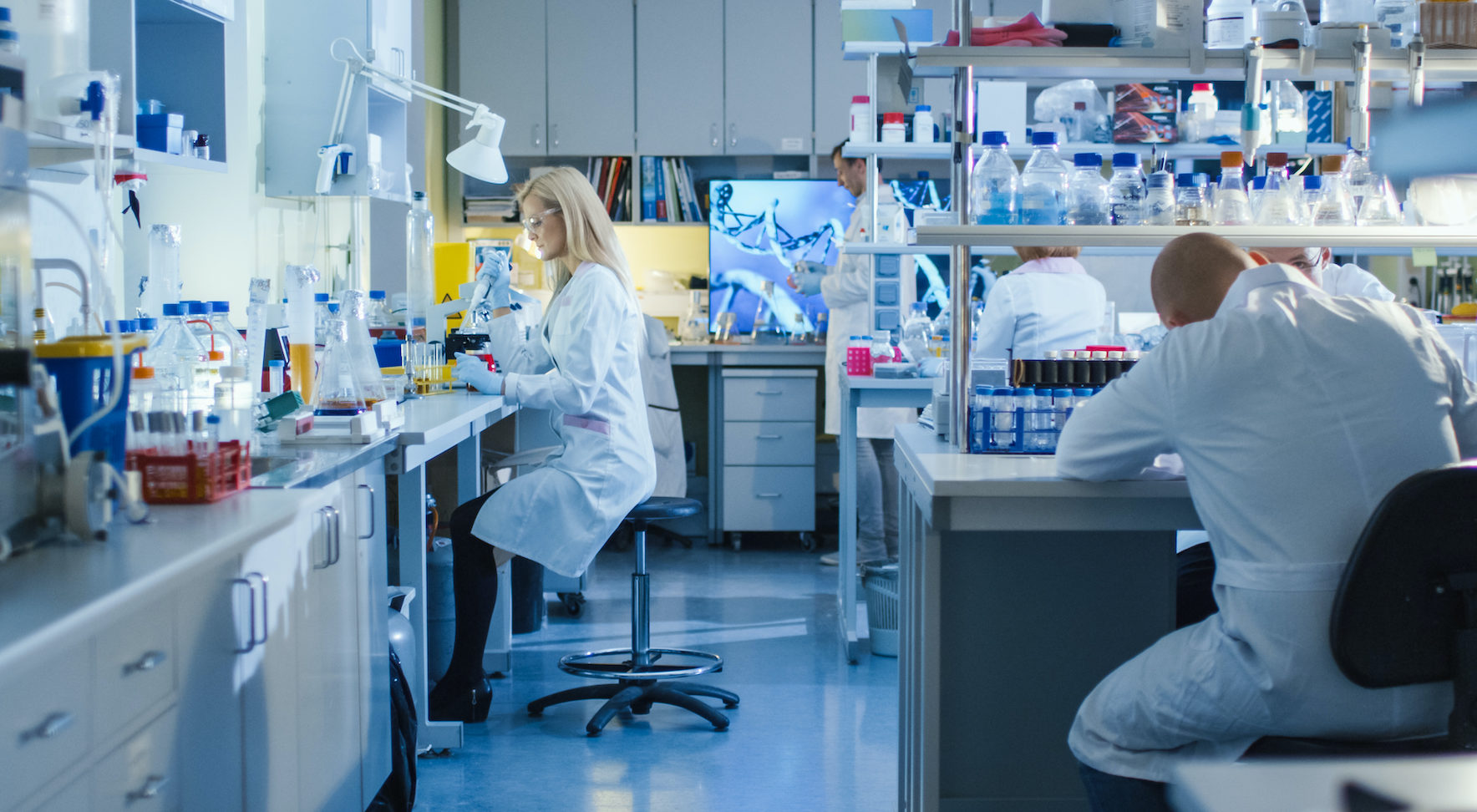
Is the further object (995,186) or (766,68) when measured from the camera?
(766,68)

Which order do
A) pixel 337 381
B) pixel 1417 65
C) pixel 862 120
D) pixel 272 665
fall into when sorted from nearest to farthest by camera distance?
pixel 272 665 → pixel 1417 65 → pixel 337 381 → pixel 862 120

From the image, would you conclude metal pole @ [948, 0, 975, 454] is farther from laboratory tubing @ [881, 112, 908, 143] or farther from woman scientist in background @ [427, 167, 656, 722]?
laboratory tubing @ [881, 112, 908, 143]

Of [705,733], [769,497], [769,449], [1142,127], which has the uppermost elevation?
[1142,127]

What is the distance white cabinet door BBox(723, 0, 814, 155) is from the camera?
5.88 m

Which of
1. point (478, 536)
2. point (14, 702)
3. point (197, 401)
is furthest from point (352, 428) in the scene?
point (14, 702)

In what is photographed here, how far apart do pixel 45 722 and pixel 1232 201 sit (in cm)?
211

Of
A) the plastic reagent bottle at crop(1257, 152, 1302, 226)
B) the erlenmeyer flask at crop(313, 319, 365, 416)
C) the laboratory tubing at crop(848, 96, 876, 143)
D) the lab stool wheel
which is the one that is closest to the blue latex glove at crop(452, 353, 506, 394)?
the erlenmeyer flask at crop(313, 319, 365, 416)

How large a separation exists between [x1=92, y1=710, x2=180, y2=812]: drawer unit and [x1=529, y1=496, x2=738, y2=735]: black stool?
5.41ft

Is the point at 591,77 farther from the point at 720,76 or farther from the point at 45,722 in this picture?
the point at 45,722

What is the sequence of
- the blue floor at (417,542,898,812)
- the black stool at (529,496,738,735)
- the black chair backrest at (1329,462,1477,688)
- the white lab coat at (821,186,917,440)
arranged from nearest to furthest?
the black chair backrest at (1329,462,1477,688) → the blue floor at (417,542,898,812) → the black stool at (529,496,738,735) → the white lab coat at (821,186,917,440)

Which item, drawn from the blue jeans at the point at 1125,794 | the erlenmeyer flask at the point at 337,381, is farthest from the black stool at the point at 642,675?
the blue jeans at the point at 1125,794

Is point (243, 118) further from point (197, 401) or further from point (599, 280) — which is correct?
point (197, 401)

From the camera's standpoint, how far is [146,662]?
4.90 ft

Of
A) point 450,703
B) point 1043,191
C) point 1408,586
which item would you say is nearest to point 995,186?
point 1043,191
